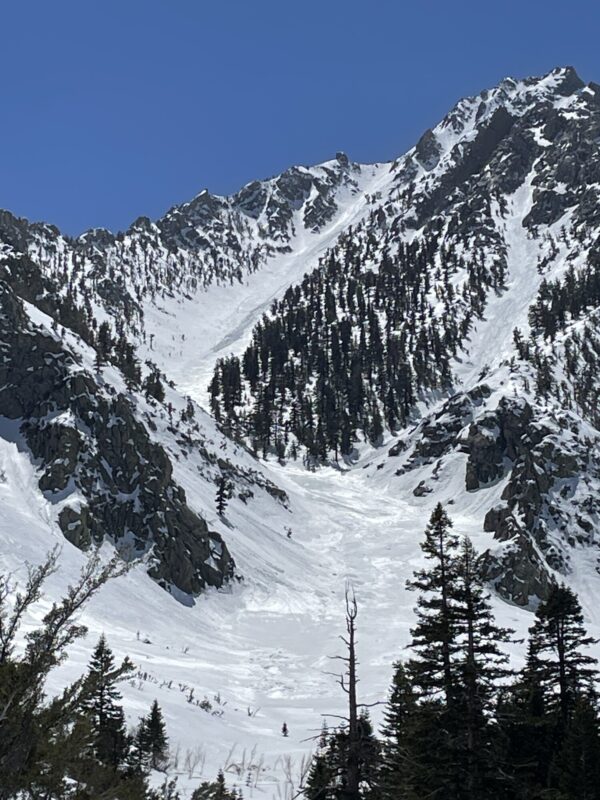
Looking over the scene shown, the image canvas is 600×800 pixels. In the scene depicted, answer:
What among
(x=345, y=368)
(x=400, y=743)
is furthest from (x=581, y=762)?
(x=345, y=368)

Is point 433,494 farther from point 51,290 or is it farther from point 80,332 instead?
point 51,290

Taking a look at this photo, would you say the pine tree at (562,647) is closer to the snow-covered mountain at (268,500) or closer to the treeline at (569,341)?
the snow-covered mountain at (268,500)

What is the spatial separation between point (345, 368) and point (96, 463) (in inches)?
4307

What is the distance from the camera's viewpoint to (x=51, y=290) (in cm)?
9881

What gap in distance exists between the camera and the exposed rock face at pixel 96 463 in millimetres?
57750

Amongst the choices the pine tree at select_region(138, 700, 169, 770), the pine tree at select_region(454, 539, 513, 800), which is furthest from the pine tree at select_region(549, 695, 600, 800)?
the pine tree at select_region(138, 700, 169, 770)

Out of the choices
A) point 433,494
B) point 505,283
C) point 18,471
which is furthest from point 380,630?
point 505,283

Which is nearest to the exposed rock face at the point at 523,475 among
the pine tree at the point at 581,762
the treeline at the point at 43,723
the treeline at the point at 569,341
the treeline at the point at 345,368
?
the treeline at the point at 569,341

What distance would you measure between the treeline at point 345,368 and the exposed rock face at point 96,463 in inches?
2021

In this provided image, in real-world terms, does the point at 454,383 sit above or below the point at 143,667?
above

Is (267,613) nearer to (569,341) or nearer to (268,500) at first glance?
(268,500)

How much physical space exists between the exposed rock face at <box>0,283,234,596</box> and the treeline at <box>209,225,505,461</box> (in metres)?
51.3

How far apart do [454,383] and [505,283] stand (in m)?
52.1

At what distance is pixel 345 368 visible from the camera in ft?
547
